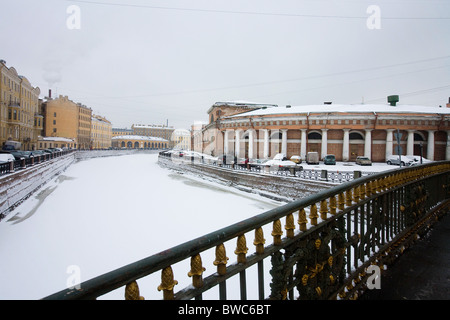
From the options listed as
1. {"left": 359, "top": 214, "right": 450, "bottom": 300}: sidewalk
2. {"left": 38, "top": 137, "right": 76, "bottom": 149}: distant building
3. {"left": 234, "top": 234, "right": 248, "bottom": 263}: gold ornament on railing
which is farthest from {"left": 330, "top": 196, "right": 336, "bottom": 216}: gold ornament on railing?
{"left": 38, "top": 137, "right": 76, "bottom": 149}: distant building

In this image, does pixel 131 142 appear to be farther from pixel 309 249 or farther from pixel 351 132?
pixel 309 249

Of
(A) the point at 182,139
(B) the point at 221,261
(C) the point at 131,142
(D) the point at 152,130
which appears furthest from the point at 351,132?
(D) the point at 152,130

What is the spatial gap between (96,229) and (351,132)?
2807 cm

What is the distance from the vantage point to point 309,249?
2.27 m

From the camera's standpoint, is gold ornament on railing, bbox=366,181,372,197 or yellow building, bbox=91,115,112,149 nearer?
gold ornament on railing, bbox=366,181,372,197

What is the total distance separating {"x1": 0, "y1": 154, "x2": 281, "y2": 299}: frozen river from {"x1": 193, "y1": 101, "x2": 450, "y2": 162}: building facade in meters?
13.7

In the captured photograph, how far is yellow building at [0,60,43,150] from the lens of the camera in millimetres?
37344

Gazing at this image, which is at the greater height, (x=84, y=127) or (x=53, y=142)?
(x=84, y=127)

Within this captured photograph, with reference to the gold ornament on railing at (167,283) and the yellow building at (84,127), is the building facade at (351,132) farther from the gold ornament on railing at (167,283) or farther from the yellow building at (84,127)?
the yellow building at (84,127)

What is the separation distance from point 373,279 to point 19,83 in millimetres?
57332

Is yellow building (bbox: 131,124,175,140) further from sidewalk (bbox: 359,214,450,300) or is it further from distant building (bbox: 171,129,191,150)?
sidewalk (bbox: 359,214,450,300)
